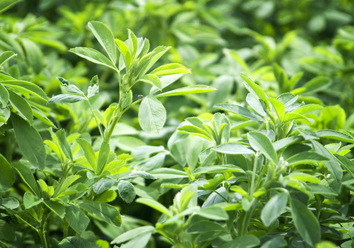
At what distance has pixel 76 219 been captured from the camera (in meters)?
0.82

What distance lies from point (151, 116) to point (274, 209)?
0.29m

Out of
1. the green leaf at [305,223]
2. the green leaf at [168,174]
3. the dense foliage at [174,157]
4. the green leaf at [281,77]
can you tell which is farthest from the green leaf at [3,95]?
the green leaf at [281,77]

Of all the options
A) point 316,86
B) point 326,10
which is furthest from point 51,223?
point 326,10

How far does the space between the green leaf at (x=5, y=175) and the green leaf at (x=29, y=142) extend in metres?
0.06

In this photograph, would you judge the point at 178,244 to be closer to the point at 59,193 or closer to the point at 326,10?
the point at 59,193

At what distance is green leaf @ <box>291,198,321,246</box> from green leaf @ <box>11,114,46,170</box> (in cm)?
50

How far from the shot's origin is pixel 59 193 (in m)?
0.82

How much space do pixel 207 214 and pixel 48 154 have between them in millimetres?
450

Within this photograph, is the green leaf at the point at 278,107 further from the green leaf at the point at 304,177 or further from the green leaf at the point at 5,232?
the green leaf at the point at 5,232

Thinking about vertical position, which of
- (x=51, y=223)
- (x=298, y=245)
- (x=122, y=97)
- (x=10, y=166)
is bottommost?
(x=51, y=223)

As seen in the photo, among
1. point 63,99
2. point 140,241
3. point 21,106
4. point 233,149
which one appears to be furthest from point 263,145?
point 21,106

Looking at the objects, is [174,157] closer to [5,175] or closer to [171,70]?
[171,70]

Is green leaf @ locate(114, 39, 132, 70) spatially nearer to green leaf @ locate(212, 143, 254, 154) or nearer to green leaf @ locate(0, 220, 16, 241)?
green leaf @ locate(212, 143, 254, 154)

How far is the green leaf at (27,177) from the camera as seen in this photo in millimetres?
843
